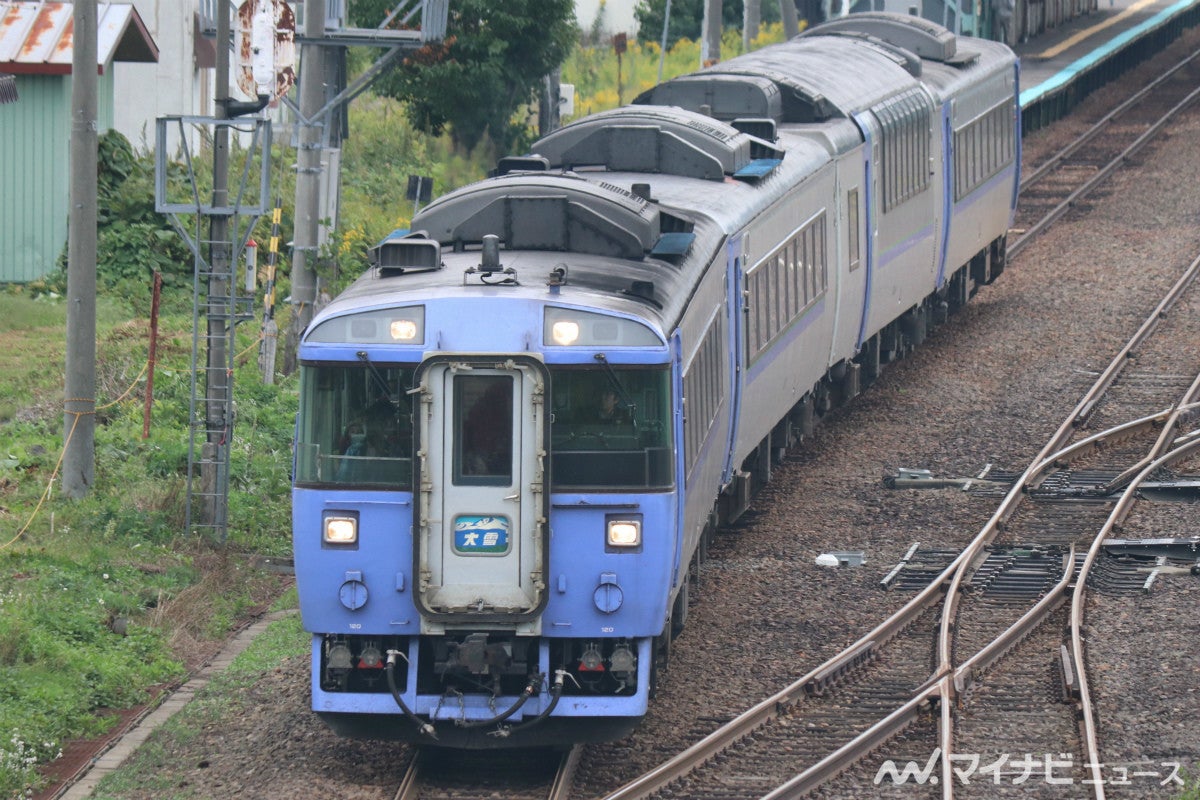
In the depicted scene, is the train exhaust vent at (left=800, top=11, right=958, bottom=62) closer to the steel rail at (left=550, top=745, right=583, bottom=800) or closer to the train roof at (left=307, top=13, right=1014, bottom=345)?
the train roof at (left=307, top=13, right=1014, bottom=345)

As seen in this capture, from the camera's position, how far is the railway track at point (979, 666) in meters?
9.97

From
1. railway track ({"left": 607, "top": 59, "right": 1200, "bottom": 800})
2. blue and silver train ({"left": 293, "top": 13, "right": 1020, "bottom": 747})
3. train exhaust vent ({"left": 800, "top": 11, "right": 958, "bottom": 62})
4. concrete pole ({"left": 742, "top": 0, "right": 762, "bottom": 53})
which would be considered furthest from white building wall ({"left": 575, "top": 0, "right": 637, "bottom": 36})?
blue and silver train ({"left": 293, "top": 13, "right": 1020, "bottom": 747})

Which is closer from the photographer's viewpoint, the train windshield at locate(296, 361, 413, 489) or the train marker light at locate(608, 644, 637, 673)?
the train windshield at locate(296, 361, 413, 489)

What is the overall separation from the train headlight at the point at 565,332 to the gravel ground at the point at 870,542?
2292 mm

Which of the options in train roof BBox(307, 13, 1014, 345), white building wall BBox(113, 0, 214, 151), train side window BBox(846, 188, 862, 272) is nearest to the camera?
train roof BBox(307, 13, 1014, 345)

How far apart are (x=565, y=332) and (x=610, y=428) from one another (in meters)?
0.52

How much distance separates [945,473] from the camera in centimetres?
1661

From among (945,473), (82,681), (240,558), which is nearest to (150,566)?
(240,558)

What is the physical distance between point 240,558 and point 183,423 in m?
3.05

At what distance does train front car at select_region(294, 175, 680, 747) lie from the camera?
30.5 feet

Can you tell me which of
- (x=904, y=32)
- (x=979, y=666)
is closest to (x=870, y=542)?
(x=979, y=666)

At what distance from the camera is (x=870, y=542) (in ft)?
47.9

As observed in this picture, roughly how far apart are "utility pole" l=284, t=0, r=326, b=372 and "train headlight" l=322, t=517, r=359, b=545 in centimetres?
818

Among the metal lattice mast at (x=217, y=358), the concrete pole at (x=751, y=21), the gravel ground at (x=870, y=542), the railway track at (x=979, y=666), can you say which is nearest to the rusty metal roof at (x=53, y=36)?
the metal lattice mast at (x=217, y=358)
